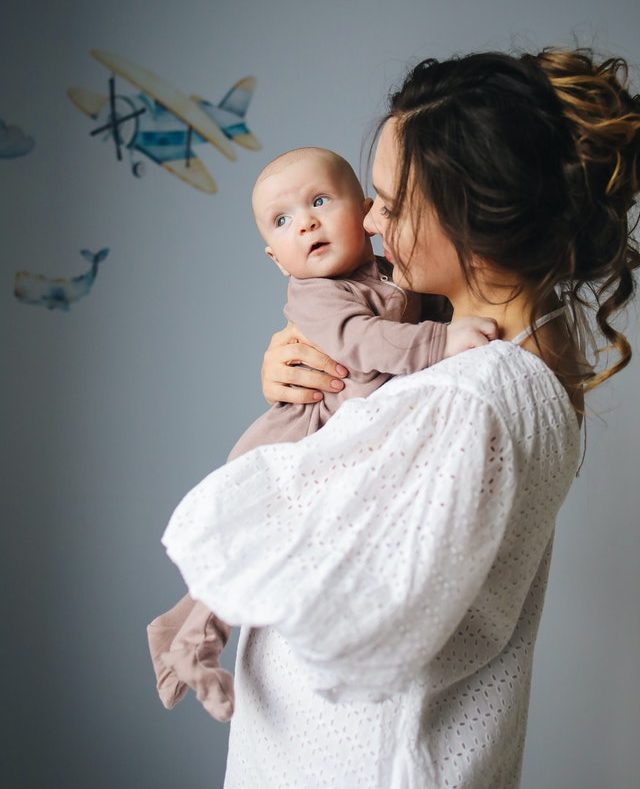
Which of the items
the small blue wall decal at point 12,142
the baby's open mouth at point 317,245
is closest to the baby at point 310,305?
the baby's open mouth at point 317,245

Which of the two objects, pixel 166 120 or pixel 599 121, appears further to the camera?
pixel 166 120

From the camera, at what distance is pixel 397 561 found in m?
0.81

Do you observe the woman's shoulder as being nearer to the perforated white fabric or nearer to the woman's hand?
the perforated white fabric

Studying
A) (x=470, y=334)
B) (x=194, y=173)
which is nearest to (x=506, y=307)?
(x=470, y=334)

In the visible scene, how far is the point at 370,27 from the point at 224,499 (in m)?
1.59

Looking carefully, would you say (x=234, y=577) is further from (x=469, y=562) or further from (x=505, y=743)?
(x=505, y=743)

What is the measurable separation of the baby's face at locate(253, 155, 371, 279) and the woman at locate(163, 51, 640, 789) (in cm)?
13

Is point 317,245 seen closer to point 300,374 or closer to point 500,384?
point 300,374

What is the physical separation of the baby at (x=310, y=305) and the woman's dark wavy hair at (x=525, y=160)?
8.2 inches

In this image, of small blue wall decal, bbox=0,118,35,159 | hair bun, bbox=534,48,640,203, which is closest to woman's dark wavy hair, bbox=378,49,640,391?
hair bun, bbox=534,48,640,203

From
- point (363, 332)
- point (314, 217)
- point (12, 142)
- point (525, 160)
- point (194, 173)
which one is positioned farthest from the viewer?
point (194, 173)

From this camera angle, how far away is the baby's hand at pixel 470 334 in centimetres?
101

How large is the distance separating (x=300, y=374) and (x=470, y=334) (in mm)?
309

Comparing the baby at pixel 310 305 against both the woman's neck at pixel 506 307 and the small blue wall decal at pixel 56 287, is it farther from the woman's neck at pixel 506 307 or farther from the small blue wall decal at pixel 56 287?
the small blue wall decal at pixel 56 287
